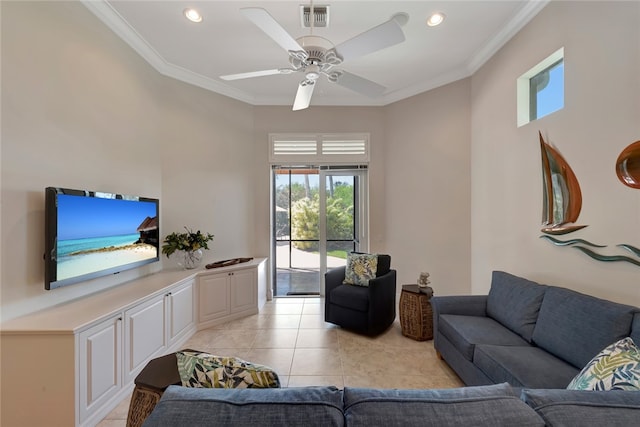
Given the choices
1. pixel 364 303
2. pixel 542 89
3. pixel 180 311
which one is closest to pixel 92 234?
pixel 180 311

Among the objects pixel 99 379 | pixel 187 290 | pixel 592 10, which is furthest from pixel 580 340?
pixel 187 290

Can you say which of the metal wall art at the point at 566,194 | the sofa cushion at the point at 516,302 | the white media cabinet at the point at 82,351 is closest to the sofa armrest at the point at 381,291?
the sofa cushion at the point at 516,302

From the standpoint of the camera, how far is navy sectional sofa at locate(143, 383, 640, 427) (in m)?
0.77

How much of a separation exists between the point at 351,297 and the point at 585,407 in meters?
2.40

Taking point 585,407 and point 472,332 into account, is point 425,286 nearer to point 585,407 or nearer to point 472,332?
point 472,332

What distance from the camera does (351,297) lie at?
3145mm

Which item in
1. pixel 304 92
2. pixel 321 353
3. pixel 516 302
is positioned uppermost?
pixel 304 92

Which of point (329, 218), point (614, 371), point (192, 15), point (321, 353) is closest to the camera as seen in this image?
point (614, 371)

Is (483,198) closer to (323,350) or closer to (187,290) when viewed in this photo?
(323,350)

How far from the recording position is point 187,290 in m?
3.04

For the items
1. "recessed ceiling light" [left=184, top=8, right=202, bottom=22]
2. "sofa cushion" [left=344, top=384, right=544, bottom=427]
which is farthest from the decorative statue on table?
"recessed ceiling light" [left=184, top=8, right=202, bottom=22]

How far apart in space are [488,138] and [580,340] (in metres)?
2.41

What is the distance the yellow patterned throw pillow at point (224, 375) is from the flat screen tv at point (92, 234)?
168 centimetres

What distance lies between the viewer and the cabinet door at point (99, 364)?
1729 mm
